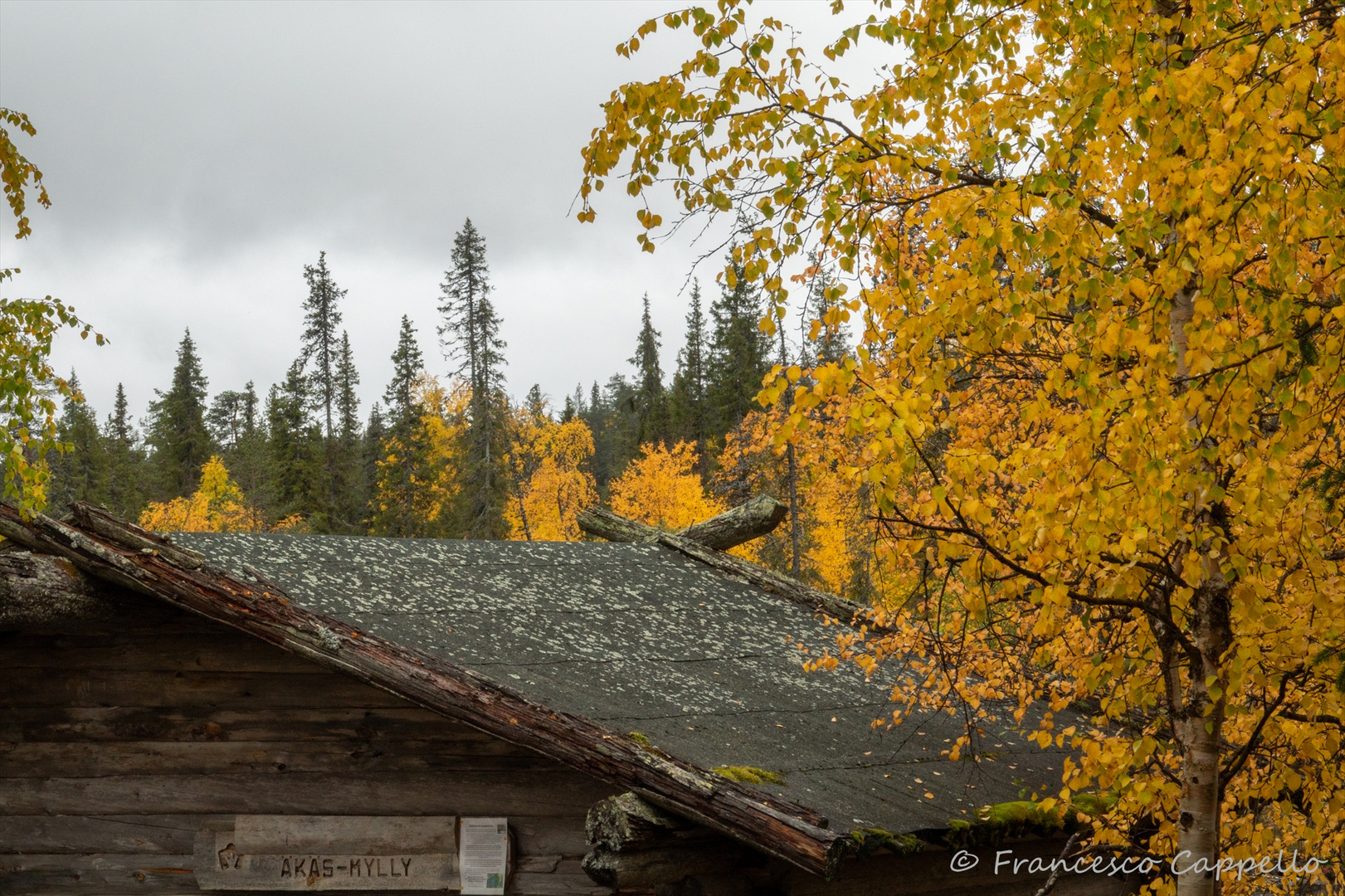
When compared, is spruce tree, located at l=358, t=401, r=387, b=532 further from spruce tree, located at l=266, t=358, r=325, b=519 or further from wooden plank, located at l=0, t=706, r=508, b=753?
wooden plank, located at l=0, t=706, r=508, b=753

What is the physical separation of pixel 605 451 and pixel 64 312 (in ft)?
251

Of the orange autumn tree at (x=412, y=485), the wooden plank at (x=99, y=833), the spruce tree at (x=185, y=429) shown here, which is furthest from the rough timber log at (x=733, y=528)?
the spruce tree at (x=185, y=429)

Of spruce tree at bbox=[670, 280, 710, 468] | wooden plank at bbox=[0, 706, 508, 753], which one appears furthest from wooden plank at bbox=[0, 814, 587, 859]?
spruce tree at bbox=[670, 280, 710, 468]

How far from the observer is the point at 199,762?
5.69 m

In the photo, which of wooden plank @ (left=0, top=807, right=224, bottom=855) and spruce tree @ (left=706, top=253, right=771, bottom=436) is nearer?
wooden plank @ (left=0, top=807, right=224, bottom=855)

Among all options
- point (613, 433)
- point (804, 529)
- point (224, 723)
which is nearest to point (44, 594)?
point (224, 723)

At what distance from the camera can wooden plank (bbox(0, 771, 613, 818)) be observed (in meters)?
5.65

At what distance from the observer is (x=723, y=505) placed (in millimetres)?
39594

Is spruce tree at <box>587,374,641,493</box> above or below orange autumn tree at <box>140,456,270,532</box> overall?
above

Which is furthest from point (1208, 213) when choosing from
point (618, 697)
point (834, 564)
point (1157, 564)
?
point (834, 564)

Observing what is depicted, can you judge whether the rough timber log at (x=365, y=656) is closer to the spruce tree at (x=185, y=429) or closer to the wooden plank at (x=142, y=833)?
the wooden plank at (x=142, y=833)

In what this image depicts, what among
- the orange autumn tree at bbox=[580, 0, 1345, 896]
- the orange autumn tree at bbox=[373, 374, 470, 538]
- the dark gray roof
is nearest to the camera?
the orange autumn tree at bbox=[580, 0, 1345, 896]

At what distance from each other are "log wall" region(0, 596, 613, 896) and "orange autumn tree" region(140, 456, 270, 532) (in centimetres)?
3479

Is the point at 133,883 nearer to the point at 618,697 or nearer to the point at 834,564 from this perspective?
the point at 618,697
